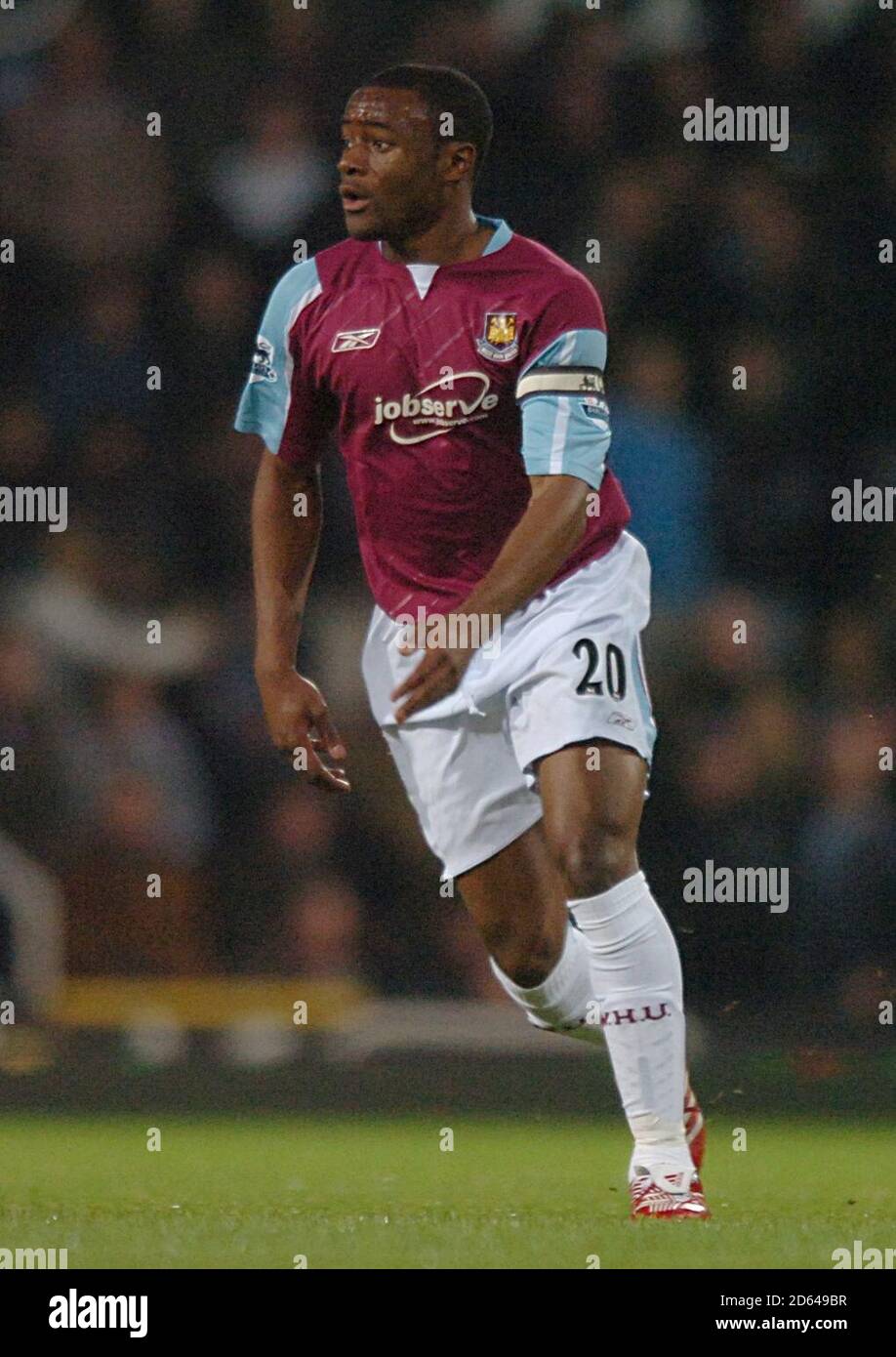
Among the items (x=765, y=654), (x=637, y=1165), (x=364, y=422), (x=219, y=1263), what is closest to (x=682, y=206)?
(x=765, y=654)

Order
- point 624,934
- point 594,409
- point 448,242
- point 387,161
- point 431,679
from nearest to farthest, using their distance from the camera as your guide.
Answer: point 431,679
point 624,934
point 594,409
point 387,161
point 448,242

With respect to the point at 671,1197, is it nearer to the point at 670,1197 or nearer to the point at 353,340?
the point at 670,1197

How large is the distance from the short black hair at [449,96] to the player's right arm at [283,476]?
482 millimetres

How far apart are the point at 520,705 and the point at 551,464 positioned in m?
0.54

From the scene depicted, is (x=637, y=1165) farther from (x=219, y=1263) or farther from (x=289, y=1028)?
(x=289, y=1028)

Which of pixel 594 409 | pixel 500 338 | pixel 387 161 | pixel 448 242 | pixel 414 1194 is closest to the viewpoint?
pixel 594 409

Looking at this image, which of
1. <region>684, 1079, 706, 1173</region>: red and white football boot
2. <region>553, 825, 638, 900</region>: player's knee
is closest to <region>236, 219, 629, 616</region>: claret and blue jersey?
<region>553, 825, 638, 900</region>: player's knee

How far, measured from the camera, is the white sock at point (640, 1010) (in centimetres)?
572

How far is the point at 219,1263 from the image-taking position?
5.04m

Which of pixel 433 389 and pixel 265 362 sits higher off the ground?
pixel 265 362

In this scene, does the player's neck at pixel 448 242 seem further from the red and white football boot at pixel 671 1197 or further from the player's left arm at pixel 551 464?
the red and white football boot at pixel 671 1197

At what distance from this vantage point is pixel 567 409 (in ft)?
19.7

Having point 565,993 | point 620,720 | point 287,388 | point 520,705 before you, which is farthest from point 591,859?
point 287,388

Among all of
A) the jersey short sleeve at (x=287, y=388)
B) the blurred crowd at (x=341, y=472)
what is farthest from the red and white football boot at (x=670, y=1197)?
the blurred crowd at (x=341, y=472)
